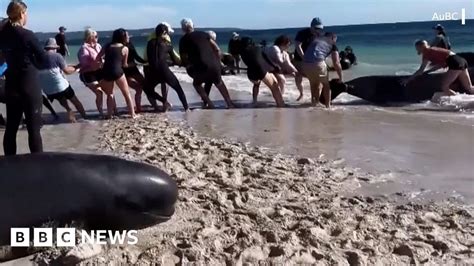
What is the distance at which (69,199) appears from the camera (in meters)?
4.74

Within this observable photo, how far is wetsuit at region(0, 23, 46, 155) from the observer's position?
20.9ft

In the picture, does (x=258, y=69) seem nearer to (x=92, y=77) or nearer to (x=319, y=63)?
(x=319, y=63)

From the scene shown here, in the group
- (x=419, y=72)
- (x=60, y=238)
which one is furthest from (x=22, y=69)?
(x=419, y=72)

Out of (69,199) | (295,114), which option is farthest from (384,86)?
(69,199)

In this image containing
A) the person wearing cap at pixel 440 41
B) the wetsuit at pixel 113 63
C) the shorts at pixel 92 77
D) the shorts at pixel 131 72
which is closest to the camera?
the wetsuit at pixel 113 63

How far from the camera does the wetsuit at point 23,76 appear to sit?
638 centimetres

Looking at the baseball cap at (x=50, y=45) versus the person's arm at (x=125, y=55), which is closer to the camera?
the baseball cap at (x=50, y=45)

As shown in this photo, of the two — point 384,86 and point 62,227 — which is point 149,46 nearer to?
point 384,86

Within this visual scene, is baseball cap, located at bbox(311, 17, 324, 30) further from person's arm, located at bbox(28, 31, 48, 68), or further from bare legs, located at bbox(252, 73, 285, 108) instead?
person's arm, located at bbox(28, 31, 48, 68)

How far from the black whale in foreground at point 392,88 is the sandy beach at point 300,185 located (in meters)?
1.82

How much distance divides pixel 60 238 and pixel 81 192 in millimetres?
308

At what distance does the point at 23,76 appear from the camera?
6.55m

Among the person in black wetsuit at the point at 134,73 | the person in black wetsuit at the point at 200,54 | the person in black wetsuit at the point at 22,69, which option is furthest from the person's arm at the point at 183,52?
the person in black wetsuit at the point at 22,69

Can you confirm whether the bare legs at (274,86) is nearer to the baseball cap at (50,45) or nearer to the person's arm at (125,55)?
the person's arm at (125,55)
